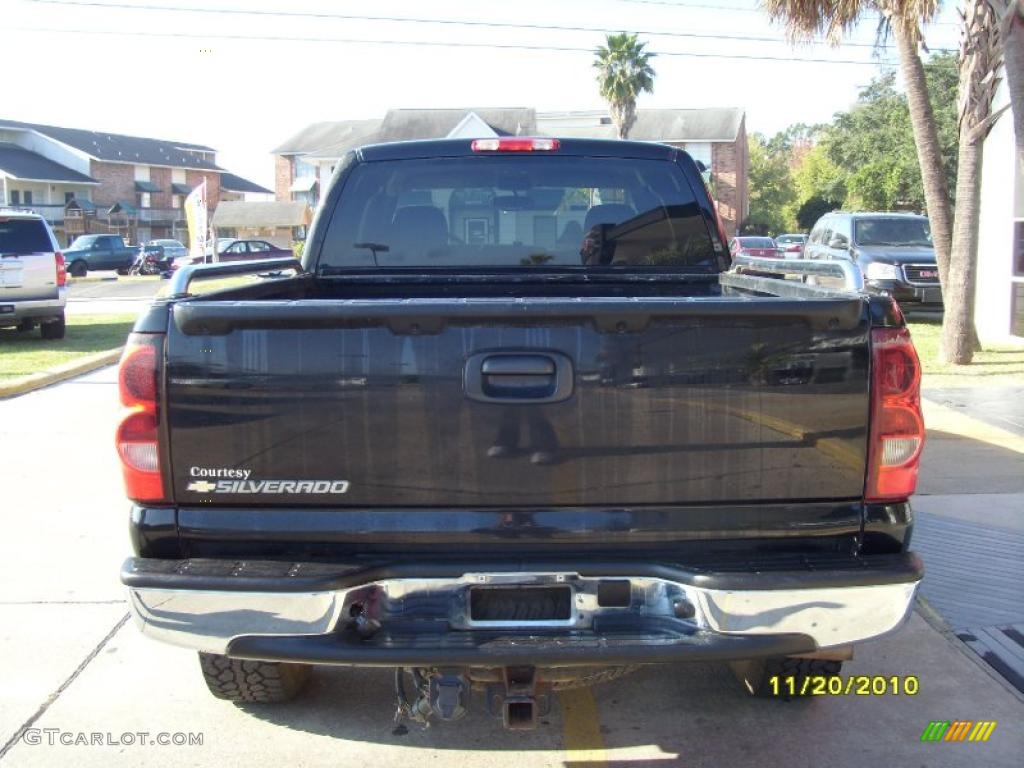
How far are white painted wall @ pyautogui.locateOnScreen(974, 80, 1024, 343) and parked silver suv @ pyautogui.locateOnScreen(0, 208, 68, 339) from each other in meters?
→ 13.2

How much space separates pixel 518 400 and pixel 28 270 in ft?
45.0

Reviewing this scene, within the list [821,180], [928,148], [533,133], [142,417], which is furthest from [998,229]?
[821,180]

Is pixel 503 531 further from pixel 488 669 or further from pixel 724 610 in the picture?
pixel 724 610

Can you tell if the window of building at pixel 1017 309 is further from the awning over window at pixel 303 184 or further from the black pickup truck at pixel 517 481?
the awning over window at pixel 303 184

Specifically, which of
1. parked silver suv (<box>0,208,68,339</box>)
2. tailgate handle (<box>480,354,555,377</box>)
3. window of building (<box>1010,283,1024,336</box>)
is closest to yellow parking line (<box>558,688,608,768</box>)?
tailgate handle (<box>480,354,555,377</box>)

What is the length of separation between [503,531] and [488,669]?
40 centimetres

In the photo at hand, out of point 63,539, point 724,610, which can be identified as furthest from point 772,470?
point 63,539

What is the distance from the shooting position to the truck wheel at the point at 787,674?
3.85 meters

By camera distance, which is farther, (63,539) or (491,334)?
(63,539)

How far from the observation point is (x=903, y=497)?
3.06m

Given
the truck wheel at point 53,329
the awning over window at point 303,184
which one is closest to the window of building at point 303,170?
the awning over window at point 303,184

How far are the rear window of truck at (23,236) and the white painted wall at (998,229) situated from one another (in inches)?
521
